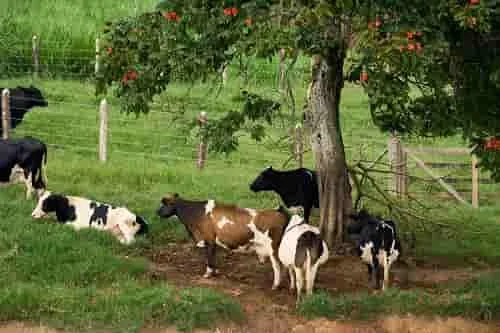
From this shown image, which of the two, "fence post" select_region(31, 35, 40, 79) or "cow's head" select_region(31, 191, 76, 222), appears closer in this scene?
"cow's head" select_region(31, 191, 76, 222)

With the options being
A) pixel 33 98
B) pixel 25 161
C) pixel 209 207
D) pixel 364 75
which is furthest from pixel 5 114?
pixel 364 75

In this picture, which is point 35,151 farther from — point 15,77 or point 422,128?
point 15,77

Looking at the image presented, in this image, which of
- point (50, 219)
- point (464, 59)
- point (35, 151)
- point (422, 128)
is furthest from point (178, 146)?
point (464, 59)

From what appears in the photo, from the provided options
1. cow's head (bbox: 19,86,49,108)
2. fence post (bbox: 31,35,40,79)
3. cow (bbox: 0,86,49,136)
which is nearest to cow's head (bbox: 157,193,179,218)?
cow (bbox: 0,86,49,136)

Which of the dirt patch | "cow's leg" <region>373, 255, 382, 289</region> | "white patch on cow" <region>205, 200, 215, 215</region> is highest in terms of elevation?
"white patch on cow" <region>205, 200, 215, 215</region>

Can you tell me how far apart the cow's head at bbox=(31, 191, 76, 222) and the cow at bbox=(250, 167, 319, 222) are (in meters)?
3.10

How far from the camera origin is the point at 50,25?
2947 cm

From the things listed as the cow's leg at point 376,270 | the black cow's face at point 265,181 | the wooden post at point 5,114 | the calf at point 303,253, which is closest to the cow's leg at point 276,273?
the calf at point 303,253

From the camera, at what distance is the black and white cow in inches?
432

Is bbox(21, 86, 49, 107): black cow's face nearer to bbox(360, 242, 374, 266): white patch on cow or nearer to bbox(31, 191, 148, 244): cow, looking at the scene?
bbox(31, 191, 148, 244): cow

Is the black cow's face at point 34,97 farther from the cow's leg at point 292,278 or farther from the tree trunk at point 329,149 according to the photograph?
the cow's leg at point 292,278

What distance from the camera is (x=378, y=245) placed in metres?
11.0

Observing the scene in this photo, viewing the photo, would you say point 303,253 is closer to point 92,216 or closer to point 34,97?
point 92,216

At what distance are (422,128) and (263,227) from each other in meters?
2.32
